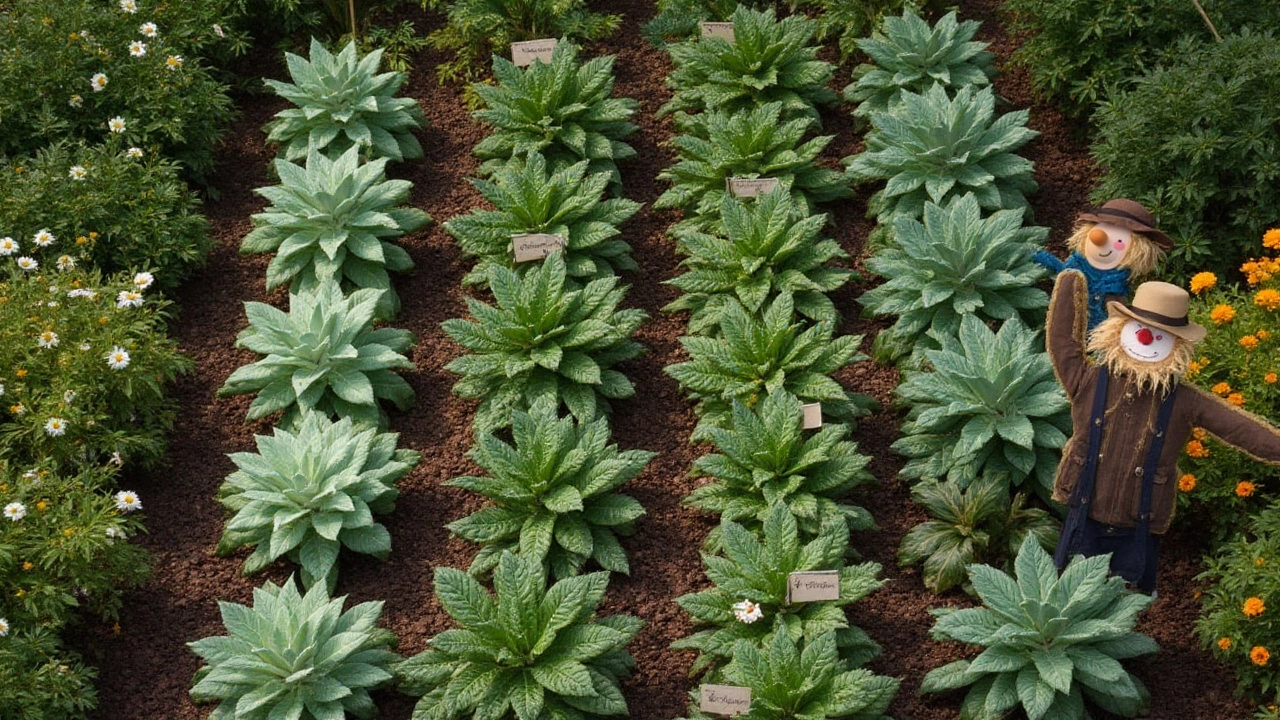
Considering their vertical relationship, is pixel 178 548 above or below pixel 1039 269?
below

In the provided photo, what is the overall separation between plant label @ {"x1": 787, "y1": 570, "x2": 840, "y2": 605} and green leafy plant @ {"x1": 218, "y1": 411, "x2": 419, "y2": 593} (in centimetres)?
175

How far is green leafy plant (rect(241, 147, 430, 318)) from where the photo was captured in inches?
290

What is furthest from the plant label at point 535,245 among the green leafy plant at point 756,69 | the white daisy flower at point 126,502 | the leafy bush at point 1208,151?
the leafy bush at point 1208,151

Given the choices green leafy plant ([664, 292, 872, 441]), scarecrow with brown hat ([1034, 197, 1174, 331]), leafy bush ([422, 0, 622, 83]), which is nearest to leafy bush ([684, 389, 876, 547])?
green leafy plant ([664, 292, 872, 441])

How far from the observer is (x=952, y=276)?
683cm

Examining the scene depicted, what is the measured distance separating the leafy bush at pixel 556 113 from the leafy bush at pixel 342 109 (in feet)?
1.53

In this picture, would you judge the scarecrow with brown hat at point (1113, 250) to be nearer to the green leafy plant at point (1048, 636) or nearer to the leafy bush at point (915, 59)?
the green leafy plant at point (1048, 636)

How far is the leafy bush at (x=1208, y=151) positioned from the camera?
6867 millimetres

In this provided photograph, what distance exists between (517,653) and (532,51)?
3876 mm

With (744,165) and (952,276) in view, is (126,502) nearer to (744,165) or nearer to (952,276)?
(744,165)

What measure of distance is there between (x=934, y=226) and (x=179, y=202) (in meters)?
3.80

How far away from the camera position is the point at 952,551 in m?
6.14

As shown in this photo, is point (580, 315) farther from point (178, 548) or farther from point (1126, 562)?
point (1126, 562)

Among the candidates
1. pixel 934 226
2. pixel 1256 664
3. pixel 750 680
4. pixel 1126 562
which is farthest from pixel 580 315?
pixel 1256 664
